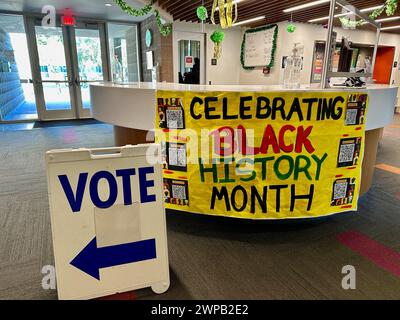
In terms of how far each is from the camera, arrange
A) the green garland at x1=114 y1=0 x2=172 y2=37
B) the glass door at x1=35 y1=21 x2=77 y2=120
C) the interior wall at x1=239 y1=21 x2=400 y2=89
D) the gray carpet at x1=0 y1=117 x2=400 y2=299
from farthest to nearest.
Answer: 1. the interior wall at x1=239 y1=21 x2=400 y2=89
2. the glass door at x1=35 y1=21 x2=77 y2=120
3. the green garland at x1=114 y1=0 x2=172 y2=37
4. the gray carpet at x1=0 y1=117 x2=400 y2=299

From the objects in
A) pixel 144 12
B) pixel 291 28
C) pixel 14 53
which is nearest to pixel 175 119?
pixel 144 12

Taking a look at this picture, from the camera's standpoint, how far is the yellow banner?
178 centimetres

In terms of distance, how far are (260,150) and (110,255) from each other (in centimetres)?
110

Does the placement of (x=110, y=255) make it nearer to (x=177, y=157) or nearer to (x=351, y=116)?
(x=177, y=157)

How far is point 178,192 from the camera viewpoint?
1941mm

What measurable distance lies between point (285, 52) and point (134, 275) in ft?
22.5

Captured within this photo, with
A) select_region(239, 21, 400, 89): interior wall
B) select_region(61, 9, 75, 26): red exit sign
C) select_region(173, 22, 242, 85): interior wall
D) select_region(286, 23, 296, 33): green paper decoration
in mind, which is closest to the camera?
select_region(61, 9, 75, 26): red exit sign

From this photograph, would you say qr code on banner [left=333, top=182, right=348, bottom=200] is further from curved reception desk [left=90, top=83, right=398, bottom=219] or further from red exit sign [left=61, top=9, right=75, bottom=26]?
red exit sign [left=61, top=9, right=75, bottom=26]

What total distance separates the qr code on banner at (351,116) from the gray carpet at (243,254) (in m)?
0.81

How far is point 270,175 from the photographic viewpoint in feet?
6.10

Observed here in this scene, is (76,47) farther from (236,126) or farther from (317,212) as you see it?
(317,212)

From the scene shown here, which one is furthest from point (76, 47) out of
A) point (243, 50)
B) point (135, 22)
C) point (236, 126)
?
point (236, 126)

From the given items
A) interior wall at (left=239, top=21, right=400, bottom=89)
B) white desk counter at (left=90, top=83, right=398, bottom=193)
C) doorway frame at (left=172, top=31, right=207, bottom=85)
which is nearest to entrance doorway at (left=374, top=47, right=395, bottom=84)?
interior wall at (left=239, top=21, right=400, bottom=89)

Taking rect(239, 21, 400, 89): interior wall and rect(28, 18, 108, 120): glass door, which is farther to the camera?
rect(239, 21, 400, 89): interior wall
